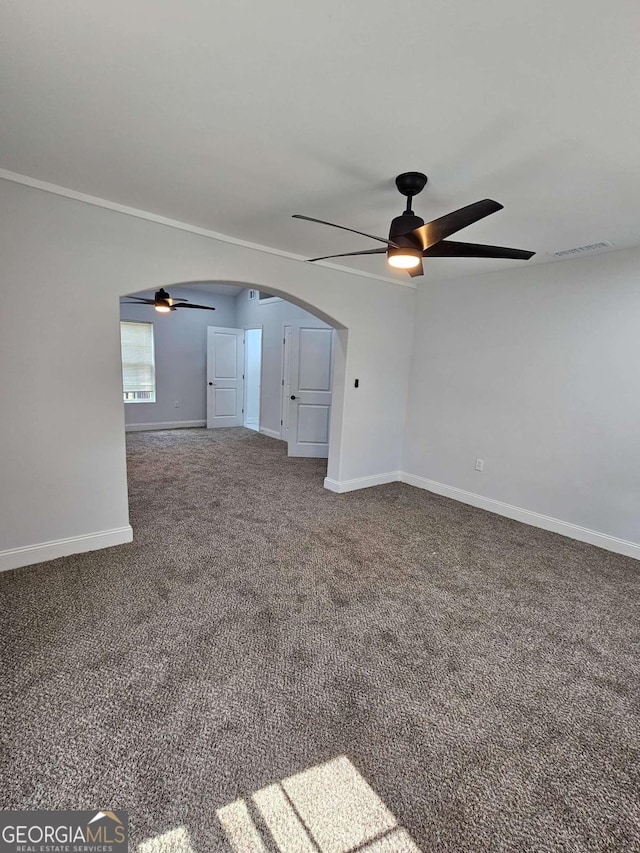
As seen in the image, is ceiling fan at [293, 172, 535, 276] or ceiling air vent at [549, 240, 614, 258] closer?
ceiling fan at [293, 172, 535, 276]

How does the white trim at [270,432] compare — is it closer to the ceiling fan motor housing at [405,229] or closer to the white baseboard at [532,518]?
the white baseboard at [532,518]

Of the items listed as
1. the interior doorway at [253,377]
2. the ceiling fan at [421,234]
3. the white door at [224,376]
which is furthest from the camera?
the interior doorway at [253,377]

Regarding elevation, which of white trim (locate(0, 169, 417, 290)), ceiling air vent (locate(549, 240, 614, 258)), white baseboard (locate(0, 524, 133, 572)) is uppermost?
ceiling air vent (locate(549, 240, 614, 258))

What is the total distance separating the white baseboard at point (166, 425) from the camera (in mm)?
7497

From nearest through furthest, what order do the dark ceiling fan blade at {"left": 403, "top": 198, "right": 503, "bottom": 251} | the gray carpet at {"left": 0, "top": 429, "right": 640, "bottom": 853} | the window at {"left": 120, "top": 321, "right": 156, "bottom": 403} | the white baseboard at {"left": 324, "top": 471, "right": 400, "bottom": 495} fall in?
the gray carpet at {"left": 0, "top": 429, "right": 640, "bottom": 853}
the dark ceiling fan blade at {"left": 403, "top": 198, "right": 503, "bottom": 251}
the white baseboard at {"left": 324, "top": 471, "right": 400, "bottom": 495}
the window at {"left": 120, "top": 321, "right": 156, "bottom": 403}

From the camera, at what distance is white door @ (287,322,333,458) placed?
5.86m

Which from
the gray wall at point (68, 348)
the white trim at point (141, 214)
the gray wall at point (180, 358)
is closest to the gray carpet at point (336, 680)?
the gray wall at point (68, 348)

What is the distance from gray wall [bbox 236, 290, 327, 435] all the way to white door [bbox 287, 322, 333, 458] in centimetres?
117

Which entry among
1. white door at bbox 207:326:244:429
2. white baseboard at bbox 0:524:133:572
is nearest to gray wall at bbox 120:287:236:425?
white door at bbox 207:326:244:429

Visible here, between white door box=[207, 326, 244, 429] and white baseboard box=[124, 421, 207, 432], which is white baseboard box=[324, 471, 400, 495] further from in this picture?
white baseboard box=[124, 421, 207, 432]

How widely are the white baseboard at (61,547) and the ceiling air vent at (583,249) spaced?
4271 millimetres

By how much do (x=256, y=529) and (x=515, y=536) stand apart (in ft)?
7.78

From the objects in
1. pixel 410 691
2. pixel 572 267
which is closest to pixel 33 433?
pixel 410 691

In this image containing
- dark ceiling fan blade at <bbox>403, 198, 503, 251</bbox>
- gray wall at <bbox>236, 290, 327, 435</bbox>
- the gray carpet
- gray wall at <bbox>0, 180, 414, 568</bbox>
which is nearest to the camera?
the gray carpet
